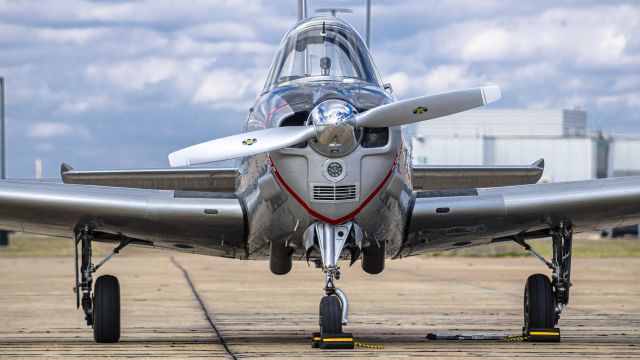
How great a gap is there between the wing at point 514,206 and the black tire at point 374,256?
1.40 feet

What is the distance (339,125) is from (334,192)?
85 cm

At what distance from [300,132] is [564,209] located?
12.3 feet

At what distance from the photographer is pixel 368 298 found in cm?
2366

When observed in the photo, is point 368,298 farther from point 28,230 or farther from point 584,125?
point 584,125

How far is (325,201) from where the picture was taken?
1159cm

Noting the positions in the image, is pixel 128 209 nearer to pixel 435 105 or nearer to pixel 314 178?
pixel 314 178

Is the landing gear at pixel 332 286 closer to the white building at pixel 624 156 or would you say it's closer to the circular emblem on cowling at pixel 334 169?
the circular emblem on cowling at pixel 334 169

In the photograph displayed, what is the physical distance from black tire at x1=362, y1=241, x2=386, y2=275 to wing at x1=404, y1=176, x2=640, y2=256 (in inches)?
16.8

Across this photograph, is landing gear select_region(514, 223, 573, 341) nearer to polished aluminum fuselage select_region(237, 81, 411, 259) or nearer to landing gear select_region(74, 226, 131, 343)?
Result: polished aluminum fuselage select_region(237, 81, 411, 259)

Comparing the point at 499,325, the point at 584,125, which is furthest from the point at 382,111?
Result: the point at 584,125

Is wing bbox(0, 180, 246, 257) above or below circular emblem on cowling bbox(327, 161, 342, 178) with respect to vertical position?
below

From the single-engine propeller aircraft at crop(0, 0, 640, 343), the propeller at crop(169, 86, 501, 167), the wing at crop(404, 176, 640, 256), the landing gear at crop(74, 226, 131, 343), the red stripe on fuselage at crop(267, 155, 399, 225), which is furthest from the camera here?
the landing gear at crop(74, 226, 131, 343)

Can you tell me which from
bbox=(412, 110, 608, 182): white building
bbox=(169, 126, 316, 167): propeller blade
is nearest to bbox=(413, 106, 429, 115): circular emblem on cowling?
bbox=(169, 126, 316, 167): propeller blade

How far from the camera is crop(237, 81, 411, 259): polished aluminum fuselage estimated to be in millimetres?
11398
